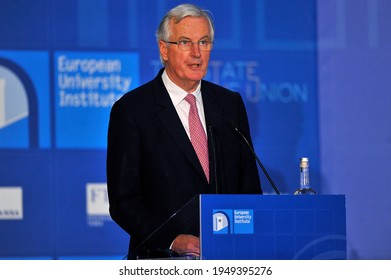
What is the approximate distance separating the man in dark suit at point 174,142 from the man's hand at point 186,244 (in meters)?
0.29

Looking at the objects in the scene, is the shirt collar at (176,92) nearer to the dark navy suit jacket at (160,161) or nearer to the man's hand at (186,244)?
the dark navy suit jacket at (160,161)

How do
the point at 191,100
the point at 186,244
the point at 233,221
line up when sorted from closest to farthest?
the point at 233,221 < the point at 186,244 < the point at 191,100

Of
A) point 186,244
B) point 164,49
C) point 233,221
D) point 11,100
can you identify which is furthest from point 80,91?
point 233,221

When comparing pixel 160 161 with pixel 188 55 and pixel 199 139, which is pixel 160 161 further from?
pixel 188 55

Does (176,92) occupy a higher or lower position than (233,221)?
higher

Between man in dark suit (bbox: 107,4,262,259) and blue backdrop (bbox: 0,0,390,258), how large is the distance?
1386 millimetres

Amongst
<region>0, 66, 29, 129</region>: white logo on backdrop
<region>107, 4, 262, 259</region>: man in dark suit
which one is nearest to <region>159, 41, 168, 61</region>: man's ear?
<region>107, 4, 262, 259</region>: man in dark suit

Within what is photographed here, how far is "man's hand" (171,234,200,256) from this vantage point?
2641 mm

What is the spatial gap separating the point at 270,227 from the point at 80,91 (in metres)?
2.47

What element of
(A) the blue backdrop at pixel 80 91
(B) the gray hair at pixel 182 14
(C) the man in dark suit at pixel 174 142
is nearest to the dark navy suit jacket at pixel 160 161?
(C) the man in dark suit at pixel 174 142

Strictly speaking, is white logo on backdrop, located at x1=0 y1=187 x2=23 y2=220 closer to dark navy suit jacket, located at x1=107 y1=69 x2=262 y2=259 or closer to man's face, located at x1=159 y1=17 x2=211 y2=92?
dark navy suit jacket, located at x1=107 y1=69 x2=262 y2=259

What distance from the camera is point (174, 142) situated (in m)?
3.21

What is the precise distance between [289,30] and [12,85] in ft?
5.23
